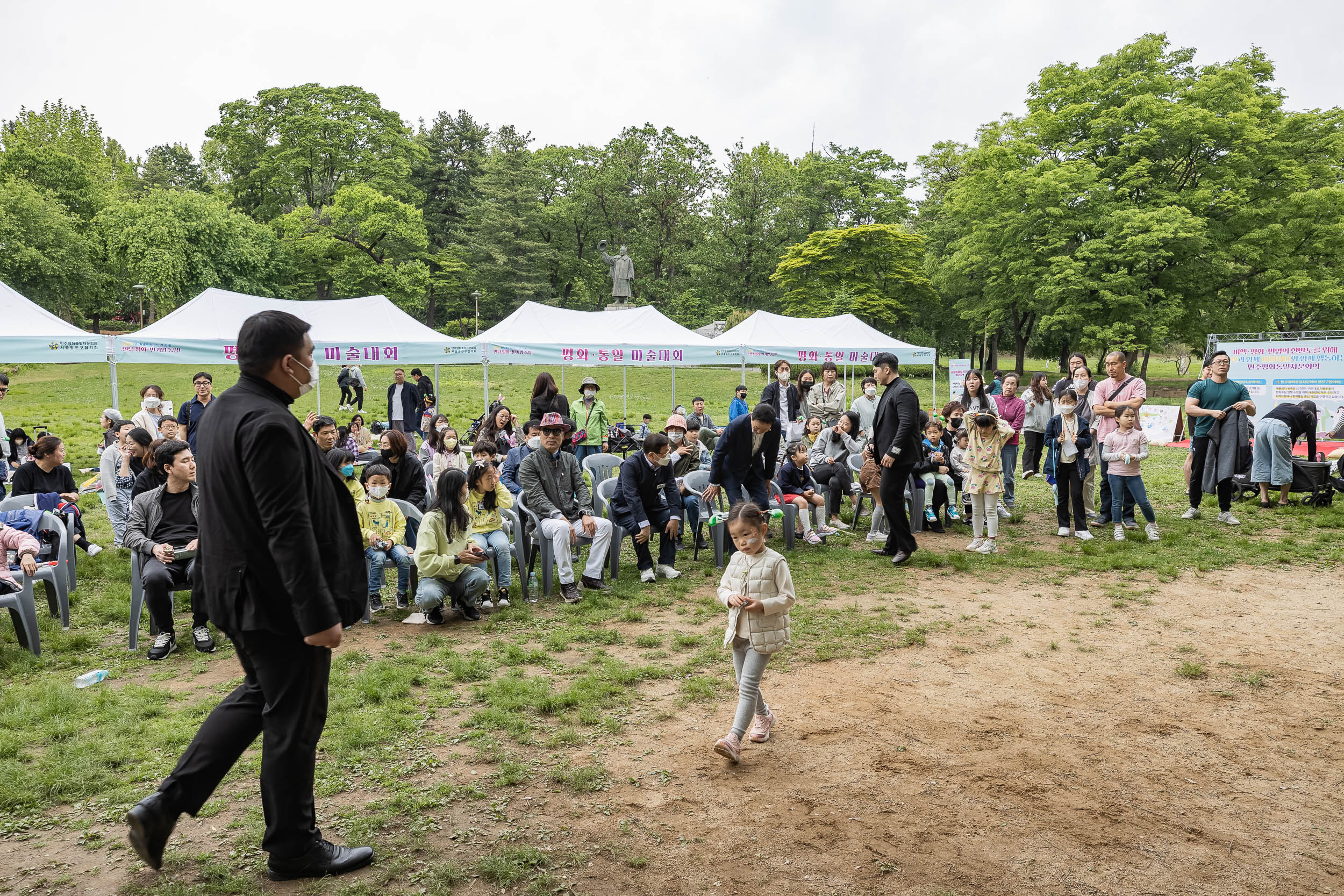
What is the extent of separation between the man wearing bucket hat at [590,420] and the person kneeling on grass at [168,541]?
20.4ft

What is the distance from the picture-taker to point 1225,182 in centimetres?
2597

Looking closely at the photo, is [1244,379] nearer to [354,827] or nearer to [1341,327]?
[354,827]

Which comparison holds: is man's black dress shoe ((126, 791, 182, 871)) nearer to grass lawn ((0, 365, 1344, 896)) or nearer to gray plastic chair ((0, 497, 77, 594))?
grass lawn ((0, 365, 1344, 896))

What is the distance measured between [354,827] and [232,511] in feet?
4.73

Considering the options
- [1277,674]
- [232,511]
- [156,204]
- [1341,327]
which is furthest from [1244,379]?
[156,204]

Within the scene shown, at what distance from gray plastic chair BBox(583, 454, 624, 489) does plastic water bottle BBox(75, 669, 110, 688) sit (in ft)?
16.1

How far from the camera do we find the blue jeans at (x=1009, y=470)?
1026 cm

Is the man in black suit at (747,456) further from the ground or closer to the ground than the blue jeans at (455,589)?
further from the ground

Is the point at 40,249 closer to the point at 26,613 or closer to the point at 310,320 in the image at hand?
the point at 310,320

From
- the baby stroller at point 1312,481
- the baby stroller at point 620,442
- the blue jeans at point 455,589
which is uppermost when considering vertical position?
the baby stroller at point 620,442

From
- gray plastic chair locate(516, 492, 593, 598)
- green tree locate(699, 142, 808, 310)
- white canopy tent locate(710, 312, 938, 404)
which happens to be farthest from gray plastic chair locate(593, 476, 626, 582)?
green tree locate(699, 142, 808, 310)

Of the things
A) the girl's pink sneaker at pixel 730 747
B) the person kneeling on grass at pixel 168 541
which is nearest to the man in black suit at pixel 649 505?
the person kneeling on grass at pixel 168 541

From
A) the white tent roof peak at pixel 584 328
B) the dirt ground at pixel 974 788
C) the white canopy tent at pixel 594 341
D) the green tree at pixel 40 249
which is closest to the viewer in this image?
the dirt ground at pixel 974 788

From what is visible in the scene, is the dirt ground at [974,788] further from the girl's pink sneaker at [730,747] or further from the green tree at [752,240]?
the green tree at [752,240]
